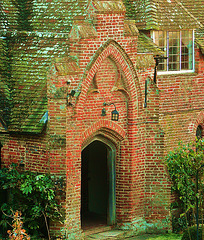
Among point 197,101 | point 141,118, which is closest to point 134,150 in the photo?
point 141,118

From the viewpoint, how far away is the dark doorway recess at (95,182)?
83.4ft

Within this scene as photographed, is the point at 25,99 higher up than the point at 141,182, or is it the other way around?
the point at 25,99

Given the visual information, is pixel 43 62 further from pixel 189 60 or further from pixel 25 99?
pixel 189 60

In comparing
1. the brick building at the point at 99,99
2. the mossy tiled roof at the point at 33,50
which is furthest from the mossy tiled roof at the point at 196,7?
the mossy tiled roof at the point at 33,50

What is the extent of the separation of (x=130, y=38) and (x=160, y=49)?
7.47 ft

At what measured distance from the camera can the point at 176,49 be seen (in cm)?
2617

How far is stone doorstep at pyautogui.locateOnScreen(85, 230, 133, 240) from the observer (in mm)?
22653

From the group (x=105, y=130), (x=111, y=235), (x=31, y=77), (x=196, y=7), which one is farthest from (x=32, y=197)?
(x=196, y=7)

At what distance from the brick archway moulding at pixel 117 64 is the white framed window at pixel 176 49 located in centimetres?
275

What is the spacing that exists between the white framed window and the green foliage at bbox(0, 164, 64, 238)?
6.69 meters

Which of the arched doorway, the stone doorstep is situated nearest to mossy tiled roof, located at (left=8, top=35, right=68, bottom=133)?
the arched doorway

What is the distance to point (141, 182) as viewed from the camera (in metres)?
23.7

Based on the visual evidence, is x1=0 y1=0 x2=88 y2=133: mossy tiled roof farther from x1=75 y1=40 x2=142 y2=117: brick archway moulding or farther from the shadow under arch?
the shadow under arch

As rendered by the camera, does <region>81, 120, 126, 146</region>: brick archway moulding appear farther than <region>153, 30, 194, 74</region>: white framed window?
No
